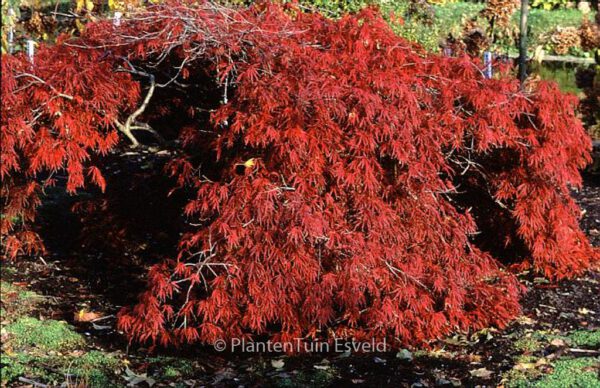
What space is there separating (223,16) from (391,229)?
1739mm

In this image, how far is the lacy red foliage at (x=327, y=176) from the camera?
4.71 m

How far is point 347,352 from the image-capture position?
4.98 m

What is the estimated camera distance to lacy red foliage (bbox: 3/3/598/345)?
15.5 feet

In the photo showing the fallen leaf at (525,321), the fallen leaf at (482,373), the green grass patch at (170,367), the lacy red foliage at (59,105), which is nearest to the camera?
the fallen leaf at (482,373)

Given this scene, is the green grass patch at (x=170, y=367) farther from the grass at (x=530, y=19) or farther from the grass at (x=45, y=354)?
the grass at (x=530, y=19)

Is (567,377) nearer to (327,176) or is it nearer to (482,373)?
(482,373)

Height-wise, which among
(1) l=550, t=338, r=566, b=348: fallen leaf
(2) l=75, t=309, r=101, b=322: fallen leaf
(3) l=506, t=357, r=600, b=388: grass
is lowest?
(3) l=506, t=357, r=600, b=388: grass

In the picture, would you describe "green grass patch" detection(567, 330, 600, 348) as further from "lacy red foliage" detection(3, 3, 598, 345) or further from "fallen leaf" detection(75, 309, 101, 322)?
"fallen leaf" detection(75, 309, 101, 322)

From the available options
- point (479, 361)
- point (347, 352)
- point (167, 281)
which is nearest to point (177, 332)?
point (167, 281)

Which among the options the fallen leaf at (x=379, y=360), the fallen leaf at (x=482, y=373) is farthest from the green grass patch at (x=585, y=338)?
the fallen leaf at (x=379, y=360)

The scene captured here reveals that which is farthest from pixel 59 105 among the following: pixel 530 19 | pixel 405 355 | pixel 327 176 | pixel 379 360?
pixel 530 19

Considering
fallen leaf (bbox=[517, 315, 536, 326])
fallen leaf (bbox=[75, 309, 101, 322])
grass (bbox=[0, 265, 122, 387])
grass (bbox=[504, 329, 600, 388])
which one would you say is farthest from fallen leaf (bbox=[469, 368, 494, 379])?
fallen leaf (bbox=[75, 309, 101, 322])

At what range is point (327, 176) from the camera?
4.90 metres

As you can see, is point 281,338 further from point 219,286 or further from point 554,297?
point 554,297
